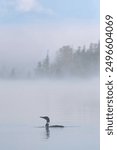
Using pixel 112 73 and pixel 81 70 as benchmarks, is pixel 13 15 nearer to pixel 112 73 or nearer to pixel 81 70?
pixel 81 70

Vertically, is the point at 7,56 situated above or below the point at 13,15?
below

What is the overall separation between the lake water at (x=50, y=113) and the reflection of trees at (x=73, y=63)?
0.04 m

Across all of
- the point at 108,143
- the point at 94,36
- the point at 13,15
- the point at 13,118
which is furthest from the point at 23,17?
the point at 108,143

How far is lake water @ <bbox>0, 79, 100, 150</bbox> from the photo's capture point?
152cm

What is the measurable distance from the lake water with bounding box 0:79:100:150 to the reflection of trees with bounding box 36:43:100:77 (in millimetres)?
41

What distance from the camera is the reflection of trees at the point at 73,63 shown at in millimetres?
1539

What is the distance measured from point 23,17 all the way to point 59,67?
0.27 m

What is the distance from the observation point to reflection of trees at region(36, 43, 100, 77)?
154 cm

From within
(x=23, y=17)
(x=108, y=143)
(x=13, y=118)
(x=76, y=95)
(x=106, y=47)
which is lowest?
(x=108, y=143)

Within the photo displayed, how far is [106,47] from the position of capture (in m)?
1.56

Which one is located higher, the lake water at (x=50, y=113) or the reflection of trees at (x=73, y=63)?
the reflection of trees at (x=73, y=63)

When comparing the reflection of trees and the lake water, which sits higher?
the reflection of trees

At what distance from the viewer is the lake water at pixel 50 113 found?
5.00 ft

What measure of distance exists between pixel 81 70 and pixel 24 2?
396 millimetres
